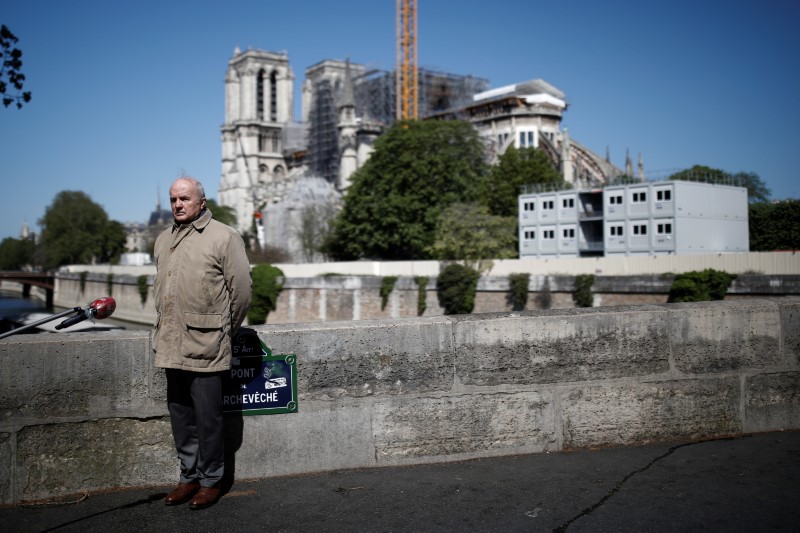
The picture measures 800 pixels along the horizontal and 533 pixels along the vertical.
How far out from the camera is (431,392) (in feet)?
17.6

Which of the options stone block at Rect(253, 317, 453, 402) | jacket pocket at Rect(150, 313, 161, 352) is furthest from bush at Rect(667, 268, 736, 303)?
jacket pocket at Rect(150, 313, 161, 352)

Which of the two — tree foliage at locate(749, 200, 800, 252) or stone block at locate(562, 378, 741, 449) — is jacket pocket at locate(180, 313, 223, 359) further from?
tree foliage at locate(749, 200, 800, 252)

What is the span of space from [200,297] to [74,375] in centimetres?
104

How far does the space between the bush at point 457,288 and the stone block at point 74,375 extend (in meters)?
36.8

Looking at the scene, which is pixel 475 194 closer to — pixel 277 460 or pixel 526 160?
pixel 526 160

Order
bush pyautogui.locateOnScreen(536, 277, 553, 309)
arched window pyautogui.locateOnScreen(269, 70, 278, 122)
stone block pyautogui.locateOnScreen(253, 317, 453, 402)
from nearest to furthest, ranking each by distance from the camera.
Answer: stone block pyautogui.locateOnScreen(253, 317, 453, 402)
bush pyautogui.locateOnScreen(536, 277, 553, 309)
arched window pyautogui.locateOnScreen(269, 70, 278, 122)

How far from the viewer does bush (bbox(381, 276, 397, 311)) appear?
151 feet

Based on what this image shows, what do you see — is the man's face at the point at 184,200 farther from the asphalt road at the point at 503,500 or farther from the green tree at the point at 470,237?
the green tree at the point at 470,237

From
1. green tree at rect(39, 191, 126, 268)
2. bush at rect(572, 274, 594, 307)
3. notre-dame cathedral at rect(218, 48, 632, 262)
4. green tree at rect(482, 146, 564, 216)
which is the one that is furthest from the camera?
green tree at rect(39, 191, 126, 268)

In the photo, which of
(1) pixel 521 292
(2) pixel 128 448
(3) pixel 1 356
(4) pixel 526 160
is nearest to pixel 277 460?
(2) pixel 128 448

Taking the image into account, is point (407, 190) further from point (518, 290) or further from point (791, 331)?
point (791, 331)

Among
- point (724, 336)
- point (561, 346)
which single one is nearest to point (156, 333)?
point (561, 346)

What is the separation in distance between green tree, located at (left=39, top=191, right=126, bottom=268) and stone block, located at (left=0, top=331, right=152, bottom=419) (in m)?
107

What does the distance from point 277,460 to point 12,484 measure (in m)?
1.58
